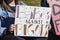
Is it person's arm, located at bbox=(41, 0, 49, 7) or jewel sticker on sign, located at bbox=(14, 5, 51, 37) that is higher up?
person's arm, located at bbox=(41, 0, 49, 7)

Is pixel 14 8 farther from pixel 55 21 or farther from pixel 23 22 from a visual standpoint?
pixel 55 21

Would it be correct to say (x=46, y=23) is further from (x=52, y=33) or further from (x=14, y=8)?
(x=14, y=8)

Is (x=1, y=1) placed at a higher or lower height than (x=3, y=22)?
higher

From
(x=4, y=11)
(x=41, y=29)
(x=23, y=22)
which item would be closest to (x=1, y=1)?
(x=4, y=11)

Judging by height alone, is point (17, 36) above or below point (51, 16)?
below

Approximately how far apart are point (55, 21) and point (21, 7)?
207 mm

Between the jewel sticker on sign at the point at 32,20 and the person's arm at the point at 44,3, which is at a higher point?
the person's arm at the point at 44,3

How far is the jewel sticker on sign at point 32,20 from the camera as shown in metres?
0.92

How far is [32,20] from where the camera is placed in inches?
36.6

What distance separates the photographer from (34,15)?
3.04 feet

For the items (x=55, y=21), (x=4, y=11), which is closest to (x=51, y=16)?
(x=55, y=21)

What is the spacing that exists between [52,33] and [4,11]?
0.29m

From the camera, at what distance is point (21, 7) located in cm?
91

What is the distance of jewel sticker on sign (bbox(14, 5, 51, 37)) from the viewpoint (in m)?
0.92
